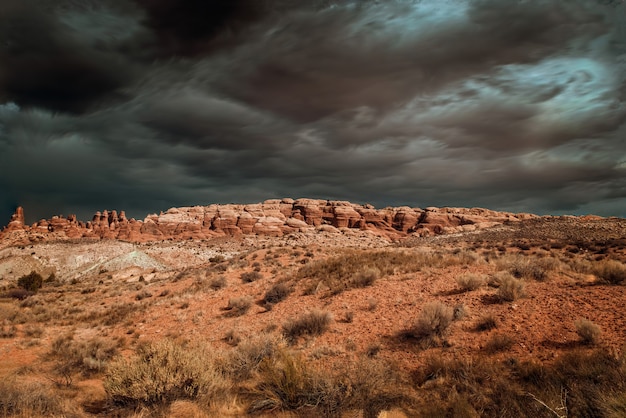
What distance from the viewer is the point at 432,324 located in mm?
7555

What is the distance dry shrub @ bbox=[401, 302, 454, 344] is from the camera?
293 inches

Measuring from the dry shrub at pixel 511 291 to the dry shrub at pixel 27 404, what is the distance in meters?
10.2

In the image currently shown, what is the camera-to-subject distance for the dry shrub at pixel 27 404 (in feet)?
17.7

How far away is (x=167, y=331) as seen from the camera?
12703 millimetres

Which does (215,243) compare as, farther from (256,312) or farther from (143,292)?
(256,312)

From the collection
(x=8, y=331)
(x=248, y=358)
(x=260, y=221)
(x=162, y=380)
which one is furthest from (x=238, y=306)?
(x=260, y=221)

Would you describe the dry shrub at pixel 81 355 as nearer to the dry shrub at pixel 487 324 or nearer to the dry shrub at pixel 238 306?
the dry shrub at pixel 238 306

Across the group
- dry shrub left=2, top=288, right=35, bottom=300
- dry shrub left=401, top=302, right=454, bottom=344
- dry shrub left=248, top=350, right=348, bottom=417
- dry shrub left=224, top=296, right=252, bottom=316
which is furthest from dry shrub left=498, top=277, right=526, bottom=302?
dry shrub left=2, top=288, right=35, bottom=300

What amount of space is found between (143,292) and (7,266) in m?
28.9

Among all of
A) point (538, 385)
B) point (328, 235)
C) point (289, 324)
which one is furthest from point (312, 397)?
point (328, 235)

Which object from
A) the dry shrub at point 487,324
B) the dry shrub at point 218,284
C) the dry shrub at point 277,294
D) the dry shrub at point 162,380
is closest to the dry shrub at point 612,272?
the dry shrub at point 487,324

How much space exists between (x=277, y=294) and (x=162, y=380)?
799 cm

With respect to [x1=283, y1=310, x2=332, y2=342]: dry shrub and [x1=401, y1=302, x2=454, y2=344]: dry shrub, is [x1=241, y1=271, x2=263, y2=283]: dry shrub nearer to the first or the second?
[x1=283, y1=310, x2=332, y2=342]: dry shrub

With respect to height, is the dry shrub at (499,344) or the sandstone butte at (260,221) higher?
the sandstone butte at (260,221)
